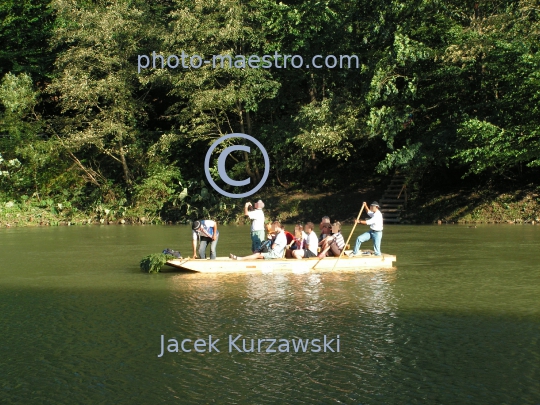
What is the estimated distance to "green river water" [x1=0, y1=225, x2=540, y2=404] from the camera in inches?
290

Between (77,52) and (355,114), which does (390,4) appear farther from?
(77,52)

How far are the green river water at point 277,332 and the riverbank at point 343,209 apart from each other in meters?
12.5

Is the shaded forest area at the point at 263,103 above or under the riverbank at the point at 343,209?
above

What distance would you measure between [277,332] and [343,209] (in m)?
23.7

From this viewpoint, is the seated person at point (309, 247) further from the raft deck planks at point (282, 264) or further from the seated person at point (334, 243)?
the raft deck planks at point (282, 264)

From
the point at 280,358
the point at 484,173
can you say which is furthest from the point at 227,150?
the point at 280,358

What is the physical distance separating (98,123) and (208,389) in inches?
1175

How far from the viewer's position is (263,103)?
3622 cm

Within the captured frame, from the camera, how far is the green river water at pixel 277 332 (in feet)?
24.2

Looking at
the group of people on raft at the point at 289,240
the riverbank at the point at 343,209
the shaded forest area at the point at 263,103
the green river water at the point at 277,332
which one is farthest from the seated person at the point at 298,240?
the riverbank at the point at 343,209

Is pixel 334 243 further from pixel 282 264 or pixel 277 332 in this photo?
pixel 277 332

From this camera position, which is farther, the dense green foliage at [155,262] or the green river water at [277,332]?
the dense green foliage at [155,262]

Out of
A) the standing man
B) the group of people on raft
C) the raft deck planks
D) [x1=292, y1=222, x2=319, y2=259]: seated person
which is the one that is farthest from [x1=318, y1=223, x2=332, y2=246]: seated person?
the standing man

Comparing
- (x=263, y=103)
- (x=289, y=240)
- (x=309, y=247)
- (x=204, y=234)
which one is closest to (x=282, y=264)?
(x=309, y=247)
